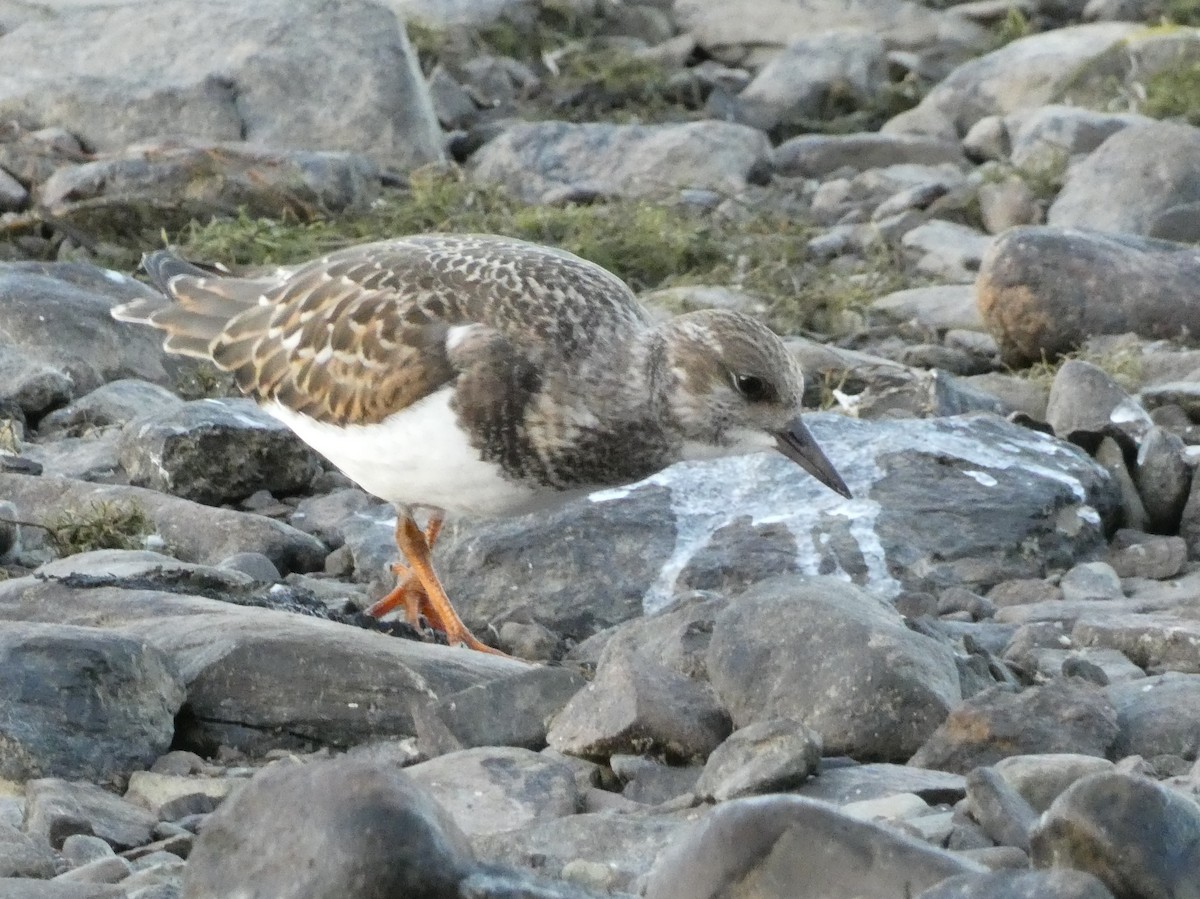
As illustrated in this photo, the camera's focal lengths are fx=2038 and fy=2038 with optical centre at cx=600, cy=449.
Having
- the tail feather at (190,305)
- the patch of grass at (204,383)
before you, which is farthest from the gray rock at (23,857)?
the patch of grass at (204,383)

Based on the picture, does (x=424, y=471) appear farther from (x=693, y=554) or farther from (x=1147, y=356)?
(x=1147, y=356)

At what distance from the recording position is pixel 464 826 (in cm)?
382

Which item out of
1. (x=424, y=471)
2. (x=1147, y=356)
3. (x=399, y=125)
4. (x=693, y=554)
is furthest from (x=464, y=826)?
(x=399, y=125)

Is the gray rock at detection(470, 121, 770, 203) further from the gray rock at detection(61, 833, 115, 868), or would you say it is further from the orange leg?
the gray rock at detection(61, 833, 115, 868)

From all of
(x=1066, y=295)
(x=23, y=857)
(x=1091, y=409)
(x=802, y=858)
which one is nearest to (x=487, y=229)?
(x=1066, y=295)

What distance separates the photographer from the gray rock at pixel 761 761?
12.3 feet

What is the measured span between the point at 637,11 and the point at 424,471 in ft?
29.4

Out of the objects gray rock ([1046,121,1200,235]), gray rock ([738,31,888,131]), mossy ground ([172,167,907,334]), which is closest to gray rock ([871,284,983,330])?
mossy ground ([172,167,907,334])

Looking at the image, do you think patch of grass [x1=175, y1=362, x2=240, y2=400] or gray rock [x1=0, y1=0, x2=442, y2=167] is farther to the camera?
gray rock [x1=0, y1=0, x2=442, y2=167]

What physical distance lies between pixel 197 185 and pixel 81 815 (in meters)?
6.23

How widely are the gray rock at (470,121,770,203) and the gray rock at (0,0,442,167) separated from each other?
439 millimetres

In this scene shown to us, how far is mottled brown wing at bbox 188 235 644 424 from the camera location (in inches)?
201

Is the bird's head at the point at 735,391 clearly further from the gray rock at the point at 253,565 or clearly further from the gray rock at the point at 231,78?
the gray rock at the point at 231,78

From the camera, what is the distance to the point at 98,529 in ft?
19.0
